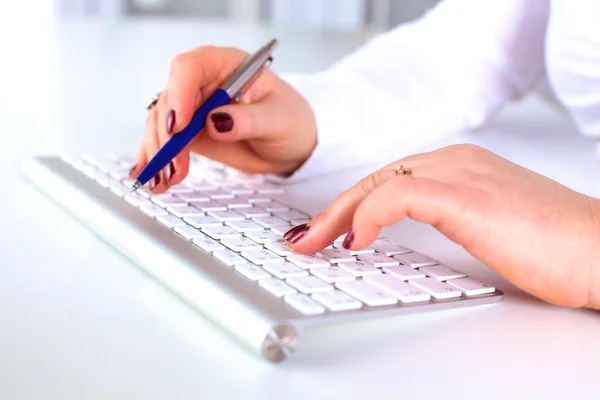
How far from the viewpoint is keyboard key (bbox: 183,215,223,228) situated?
563mm

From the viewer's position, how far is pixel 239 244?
518 mm

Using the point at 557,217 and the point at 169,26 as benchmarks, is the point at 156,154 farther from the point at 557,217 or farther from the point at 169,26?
the point at 169,26

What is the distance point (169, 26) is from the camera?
204 cm

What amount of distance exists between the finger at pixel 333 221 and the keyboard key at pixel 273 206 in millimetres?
114

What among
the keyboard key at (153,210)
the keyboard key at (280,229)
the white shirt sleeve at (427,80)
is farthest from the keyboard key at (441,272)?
the white shirt sleeve at (427,80)

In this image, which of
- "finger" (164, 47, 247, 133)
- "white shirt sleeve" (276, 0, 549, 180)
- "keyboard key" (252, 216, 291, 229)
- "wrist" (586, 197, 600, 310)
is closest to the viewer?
"wrist" (586, 197, 600, 310)

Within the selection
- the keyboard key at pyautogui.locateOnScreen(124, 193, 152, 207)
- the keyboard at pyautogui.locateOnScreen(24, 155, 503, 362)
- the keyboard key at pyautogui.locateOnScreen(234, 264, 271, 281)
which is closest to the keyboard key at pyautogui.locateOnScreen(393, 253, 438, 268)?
the keyboard at pyautogui.locateOnScreen(24, 155, 503, 362)

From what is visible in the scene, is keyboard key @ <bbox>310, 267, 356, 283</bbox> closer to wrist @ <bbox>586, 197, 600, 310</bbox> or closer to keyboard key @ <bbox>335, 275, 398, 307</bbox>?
keyboard key @ <bbox>335, 275, 398, 307</bbox>

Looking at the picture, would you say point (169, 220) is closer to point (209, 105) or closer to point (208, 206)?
point (208, 206)

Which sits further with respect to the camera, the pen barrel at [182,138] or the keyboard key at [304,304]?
the pen barrel at [182,138]

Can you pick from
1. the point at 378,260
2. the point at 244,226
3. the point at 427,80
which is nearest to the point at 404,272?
the point at 378,260

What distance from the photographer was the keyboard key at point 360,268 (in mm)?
480

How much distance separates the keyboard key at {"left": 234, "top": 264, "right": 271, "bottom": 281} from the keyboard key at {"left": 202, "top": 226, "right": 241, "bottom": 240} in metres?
0.07

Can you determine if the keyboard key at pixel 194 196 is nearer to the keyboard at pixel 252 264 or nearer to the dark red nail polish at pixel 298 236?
A: the keyboard at pixel 252 264
